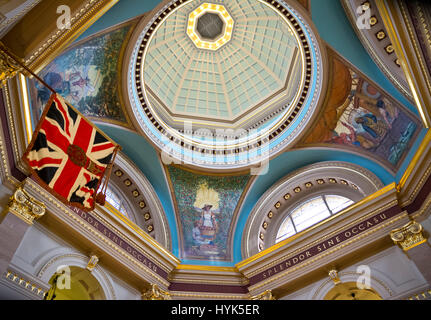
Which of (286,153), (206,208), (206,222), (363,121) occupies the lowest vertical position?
(206,222)

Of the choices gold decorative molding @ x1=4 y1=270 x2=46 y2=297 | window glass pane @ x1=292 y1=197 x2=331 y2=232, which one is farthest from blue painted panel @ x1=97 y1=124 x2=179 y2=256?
gold decorative molding @ x1=4 y1=270 x2=46 y2=297

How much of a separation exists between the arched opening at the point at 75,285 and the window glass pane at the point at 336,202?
7.66 metres

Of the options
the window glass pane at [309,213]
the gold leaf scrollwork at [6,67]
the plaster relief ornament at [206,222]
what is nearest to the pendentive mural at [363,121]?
the window glass pane at [309,213]

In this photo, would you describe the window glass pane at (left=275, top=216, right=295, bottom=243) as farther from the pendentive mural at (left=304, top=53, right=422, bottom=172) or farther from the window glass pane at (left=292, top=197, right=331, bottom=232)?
the pendentive mural at (left=304, top=53, right=422, bottom=172)

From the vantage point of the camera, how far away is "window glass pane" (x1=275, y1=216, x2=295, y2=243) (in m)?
12.8

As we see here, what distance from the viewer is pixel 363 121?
38.5 ft

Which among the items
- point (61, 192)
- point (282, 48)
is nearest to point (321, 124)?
point (282, 48)

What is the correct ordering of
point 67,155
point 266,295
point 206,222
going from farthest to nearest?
point 206,222 < point 266,295 < point 67,155

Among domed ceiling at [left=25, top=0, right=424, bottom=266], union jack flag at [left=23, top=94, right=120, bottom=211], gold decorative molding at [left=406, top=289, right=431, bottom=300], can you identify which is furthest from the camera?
domed ceiling at [left=25, top=0, right=424, bottom=266]

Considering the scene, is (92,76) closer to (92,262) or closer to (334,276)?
(92,262)

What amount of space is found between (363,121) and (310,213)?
3533 millimetres

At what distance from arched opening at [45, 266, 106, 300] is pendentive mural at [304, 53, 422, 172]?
8.21 meters

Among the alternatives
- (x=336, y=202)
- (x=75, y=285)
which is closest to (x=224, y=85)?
(x=336, y=202)

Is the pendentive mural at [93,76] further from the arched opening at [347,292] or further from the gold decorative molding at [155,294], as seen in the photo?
the arched opening at [347,292]
